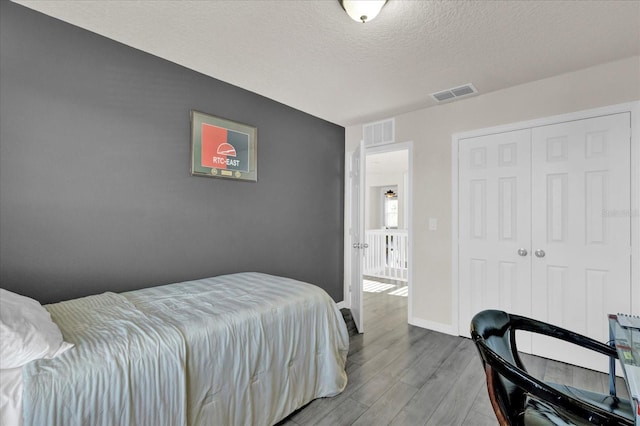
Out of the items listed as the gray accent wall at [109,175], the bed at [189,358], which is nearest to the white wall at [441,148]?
the bed at [189,358]

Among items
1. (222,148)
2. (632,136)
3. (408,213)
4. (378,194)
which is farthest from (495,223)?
(378,194)

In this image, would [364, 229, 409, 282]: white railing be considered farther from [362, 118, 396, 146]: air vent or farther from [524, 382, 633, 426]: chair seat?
[524, 382, 633, 426]: chair seat

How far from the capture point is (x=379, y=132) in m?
4.00

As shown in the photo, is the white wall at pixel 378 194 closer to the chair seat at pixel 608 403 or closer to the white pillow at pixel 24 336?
the chair seat at pixel 608 403

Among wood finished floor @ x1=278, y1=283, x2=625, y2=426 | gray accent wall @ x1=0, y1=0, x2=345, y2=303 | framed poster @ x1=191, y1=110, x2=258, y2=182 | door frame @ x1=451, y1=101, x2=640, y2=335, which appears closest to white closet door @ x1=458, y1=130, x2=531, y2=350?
door frame @ x1=451, y1=101, x2=640, y2=335

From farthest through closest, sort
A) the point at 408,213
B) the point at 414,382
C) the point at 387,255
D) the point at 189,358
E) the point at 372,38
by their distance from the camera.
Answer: the point at 387,255, the point at 408,213, the point at 414,382, the point at 372,38, the point at 189,358

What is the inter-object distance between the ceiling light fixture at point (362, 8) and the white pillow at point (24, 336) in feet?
7.31

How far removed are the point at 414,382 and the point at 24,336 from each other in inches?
94.8

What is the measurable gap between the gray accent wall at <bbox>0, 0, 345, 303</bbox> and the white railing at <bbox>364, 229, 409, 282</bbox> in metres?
3.55

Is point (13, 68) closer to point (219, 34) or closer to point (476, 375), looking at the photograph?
point (219, 34)

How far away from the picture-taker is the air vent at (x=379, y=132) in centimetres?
387

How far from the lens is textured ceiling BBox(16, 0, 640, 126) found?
1874 millimetres

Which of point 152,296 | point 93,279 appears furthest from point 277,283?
point 93,279

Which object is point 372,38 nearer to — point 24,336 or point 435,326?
point 24,336
